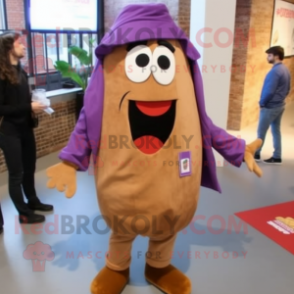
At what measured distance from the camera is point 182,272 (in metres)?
2.16

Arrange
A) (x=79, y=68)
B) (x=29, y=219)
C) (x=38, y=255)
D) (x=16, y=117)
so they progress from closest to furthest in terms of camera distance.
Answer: (x=38, y=255) < (x=16, y=117) < (x=29, y=219) < (x=79, y=68)

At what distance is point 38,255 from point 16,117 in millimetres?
954

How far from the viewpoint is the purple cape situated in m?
1.55

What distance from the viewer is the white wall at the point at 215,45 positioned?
3.52 meters

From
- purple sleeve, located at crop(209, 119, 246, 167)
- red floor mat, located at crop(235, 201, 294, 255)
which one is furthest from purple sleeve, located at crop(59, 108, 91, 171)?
red floor mat, located at crop(235, 201, 294, 255)

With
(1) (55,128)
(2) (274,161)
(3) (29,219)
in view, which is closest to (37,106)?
(3) (29,219)

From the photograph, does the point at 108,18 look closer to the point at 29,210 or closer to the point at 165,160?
the point at 29,210

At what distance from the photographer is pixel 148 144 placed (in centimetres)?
160

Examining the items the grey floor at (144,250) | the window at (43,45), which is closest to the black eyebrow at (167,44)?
the grey floor at (144,250)

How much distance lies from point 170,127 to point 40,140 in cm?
299

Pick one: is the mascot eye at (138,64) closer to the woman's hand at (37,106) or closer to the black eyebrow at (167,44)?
the black eyebrow at (167,44)

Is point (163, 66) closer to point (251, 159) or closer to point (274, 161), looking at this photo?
point (251, 159)

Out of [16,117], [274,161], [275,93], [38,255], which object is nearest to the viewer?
[38,255]

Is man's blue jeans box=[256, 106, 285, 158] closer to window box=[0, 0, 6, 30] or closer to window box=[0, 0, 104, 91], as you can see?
window box=[0, 0, 104, 91]
